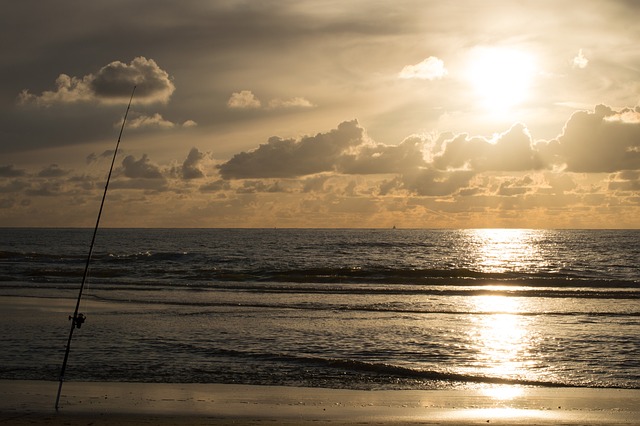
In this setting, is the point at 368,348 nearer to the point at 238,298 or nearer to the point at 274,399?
the point at 274,399

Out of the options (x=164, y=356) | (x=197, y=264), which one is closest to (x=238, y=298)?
(x=164, y=356)

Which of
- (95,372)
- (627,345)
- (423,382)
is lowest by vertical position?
(95,372)

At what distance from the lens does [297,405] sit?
10492 millimetres

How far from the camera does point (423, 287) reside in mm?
35188

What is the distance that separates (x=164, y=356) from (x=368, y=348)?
15.7 ft

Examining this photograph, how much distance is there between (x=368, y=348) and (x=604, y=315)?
10.8m

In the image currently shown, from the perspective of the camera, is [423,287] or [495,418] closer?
[495,418]

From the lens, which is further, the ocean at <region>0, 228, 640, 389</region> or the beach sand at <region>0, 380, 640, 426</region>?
the ocean at <region>0, 228, 640, 389</region>

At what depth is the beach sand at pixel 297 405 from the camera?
9492 millimetres

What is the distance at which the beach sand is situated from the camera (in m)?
9.49

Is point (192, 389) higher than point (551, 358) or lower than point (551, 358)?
lower

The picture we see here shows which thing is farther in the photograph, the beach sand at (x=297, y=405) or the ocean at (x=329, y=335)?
the ocean at (x=329, y=335)

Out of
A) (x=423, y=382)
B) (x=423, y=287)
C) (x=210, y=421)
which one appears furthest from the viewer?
(x=423, y=287)

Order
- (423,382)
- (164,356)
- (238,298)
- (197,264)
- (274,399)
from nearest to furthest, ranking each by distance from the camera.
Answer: (274,399) < (423,382) < (164,356) < (238,298) < (197,264)
